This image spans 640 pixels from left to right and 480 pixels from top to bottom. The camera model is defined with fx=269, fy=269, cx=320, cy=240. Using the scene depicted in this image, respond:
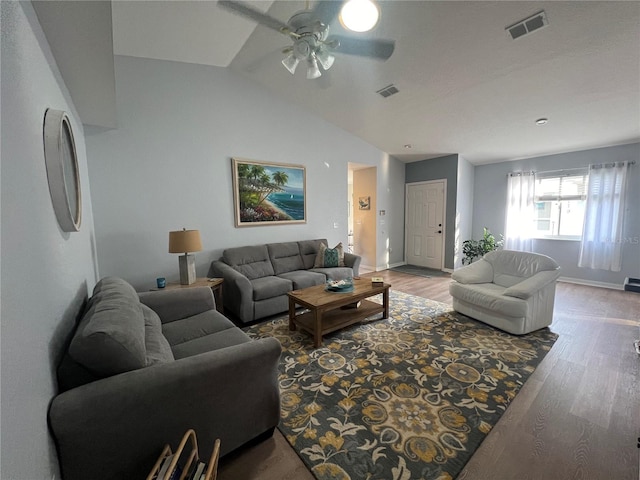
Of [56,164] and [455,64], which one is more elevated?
[455,64]

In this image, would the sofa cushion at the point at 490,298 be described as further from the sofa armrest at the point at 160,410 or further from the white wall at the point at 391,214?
the white wall at the point at 391,214

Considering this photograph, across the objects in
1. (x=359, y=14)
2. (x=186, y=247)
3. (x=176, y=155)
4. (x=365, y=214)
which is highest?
(x=359, y=14)

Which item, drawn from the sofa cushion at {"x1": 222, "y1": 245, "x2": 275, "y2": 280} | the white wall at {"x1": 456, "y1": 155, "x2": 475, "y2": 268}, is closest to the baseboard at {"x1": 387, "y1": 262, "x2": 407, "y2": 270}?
the white wall at {"x1": 456, "y1": 155, "x2": 475, "y2": 268}

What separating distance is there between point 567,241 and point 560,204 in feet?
2.22

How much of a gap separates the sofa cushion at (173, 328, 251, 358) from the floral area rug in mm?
559

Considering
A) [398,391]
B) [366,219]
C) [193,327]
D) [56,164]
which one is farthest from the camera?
[366,219]

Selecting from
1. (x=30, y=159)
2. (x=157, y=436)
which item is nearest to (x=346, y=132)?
(x=30, y=159)

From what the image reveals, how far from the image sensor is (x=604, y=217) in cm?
431

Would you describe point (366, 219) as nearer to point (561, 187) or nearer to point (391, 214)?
point (391, 214)

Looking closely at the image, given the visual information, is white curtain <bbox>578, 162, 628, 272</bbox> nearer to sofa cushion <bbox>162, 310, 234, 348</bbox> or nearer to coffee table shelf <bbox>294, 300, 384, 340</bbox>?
coffee table shelf <bbox>294, 300, 384, 340</bbox>

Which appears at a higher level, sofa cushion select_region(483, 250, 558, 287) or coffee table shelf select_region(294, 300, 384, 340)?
sofa cushion select_region(483, 250, 558, 287)

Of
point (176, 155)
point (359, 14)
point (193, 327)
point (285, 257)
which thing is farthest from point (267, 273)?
point (359, 14)

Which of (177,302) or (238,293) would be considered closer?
(177,302)

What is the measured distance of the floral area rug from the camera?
147 centimetres
